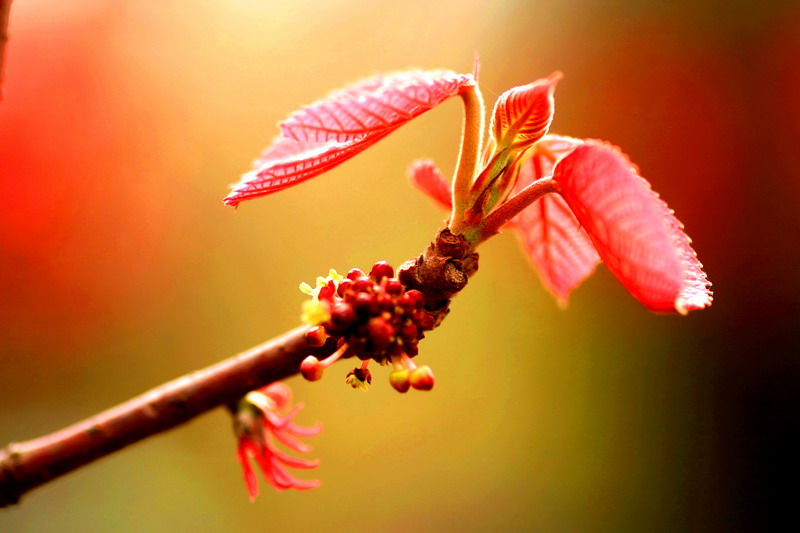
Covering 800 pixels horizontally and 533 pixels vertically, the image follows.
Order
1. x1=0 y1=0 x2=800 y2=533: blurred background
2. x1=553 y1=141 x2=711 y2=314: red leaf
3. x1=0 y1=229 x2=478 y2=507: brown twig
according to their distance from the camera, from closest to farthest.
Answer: x1=553 y1=141 x2=711 y2=314: red leaf < x1=0 y1=229 x2=478 y2=507: brown twig < x1=0 y1=0 x2=800 y2=533: blurred background

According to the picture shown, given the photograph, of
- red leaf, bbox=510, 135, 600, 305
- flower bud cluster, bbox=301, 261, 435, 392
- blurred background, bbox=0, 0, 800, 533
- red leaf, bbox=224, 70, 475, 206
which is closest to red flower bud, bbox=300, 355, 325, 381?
flower bud cluster, bbox=301, 261, 435, 392

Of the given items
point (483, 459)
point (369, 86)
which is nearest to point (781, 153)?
Result: point (483, 459)

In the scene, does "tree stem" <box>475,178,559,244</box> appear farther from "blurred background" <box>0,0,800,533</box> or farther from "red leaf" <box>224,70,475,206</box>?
"blurred background" <box>0,0,800,533</box>

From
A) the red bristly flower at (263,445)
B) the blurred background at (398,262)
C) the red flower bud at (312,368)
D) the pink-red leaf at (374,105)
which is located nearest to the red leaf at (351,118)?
the pink-red leaf at (374,105)

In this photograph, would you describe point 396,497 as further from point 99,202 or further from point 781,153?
point 781,153

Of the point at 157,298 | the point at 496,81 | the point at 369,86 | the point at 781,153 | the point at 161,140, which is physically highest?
the point at 161,140

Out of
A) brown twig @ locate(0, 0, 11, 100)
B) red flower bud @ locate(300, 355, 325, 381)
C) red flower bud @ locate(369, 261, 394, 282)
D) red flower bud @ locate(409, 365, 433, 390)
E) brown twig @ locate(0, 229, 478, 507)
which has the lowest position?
red flower bud @ locate(409, 365, 433, 390)
